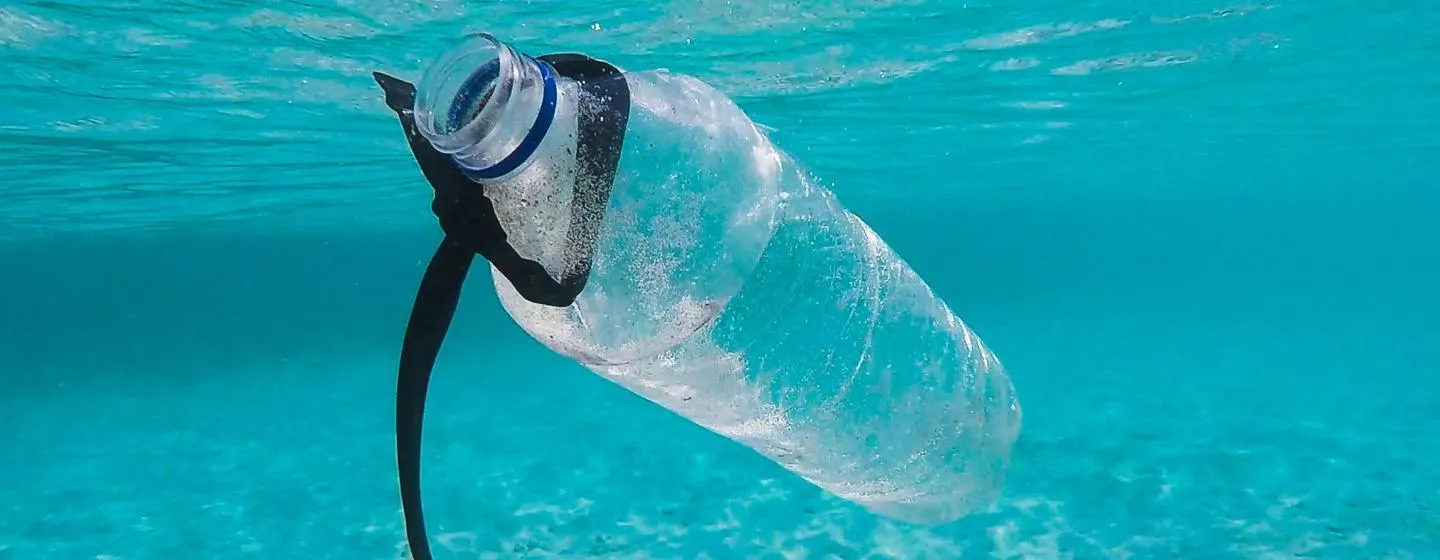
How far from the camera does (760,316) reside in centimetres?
296

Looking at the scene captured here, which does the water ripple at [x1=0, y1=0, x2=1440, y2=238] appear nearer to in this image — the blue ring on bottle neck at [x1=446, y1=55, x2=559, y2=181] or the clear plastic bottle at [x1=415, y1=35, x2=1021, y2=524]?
the clear plastic bottle at [x1=415, y1=35, x2=1021, y2=524]

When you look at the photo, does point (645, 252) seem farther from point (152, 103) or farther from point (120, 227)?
point (120, 227)

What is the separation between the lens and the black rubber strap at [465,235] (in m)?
1.68

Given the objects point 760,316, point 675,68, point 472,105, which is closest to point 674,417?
point 675,68

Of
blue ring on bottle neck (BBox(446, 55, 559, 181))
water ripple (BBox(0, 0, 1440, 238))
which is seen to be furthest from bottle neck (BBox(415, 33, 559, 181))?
water ripple (BBox(0, 0, 1440, 238))

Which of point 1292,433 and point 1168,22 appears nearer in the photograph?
point 1168,22

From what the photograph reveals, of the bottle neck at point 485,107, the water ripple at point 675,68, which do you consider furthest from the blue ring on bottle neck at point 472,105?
the water ripple at point 675,68

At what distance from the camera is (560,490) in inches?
446

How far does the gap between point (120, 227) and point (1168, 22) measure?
3209 centimetres

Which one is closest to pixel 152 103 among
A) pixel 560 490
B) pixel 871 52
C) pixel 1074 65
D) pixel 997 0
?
pixel 560 490

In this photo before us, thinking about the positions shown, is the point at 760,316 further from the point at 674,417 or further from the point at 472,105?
the point at 674,417

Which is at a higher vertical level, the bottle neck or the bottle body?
the bottle body

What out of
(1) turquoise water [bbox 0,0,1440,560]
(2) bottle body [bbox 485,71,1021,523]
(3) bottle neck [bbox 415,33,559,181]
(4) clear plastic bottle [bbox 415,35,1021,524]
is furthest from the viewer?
(1) turquoise water [bbox 0,0,1440,560]

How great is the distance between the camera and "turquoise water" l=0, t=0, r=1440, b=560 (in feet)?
31.4
